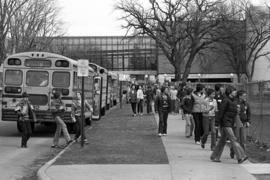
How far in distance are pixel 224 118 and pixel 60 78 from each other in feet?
27.1

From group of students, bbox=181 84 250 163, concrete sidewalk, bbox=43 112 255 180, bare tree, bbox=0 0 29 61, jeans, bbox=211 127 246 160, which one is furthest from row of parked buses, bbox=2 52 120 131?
bare tree, bbox=0 0 29 61

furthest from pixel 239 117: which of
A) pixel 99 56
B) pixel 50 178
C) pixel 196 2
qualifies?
pixel 99 56

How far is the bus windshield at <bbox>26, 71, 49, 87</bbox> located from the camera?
707 inches

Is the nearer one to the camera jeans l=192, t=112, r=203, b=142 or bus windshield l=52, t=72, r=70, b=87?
jeans l=192, t=112, r=203, b=142

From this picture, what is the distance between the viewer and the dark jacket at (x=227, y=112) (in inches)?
433

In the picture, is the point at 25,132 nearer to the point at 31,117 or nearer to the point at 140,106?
the point at 31,117

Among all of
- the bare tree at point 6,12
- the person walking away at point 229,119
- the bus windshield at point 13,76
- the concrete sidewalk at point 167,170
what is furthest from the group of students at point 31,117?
the bare tree at point 6,12

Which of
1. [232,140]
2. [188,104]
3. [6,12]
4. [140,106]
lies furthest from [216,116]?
[6,12]

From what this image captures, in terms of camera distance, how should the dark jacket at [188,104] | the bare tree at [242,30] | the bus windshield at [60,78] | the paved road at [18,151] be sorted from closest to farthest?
the paved road at [18,151]
the dark jacket at [188,104]
the bus windshield at [60,78]
the bare tree at [242,30]

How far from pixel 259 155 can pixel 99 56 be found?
82982 millimetres

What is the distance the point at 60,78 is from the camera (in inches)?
706

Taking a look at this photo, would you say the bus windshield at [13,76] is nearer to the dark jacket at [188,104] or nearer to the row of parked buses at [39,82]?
the row of parked buses at [39,82]

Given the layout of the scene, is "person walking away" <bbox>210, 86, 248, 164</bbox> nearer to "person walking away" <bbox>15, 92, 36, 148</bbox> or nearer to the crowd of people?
the crowd of people

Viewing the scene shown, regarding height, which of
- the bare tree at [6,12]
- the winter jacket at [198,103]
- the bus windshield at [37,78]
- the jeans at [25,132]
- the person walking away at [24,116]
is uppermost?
the bare tree at [6,12]
